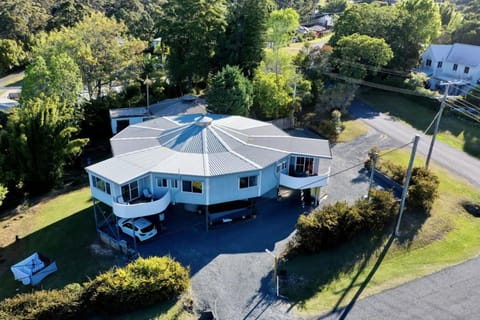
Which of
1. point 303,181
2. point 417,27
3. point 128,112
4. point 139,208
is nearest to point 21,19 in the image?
point 128,112

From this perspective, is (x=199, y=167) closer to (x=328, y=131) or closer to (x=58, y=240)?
(x=58, y=240)

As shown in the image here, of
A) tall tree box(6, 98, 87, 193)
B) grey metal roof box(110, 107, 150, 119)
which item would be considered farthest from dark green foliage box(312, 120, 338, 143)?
tall tree box(6, 98, 87, 193)

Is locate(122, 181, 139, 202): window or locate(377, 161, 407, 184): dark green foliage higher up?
locate(122, 181, 139, 202): window

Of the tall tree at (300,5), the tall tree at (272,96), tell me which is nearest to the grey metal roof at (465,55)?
the tall tree at (272,96)

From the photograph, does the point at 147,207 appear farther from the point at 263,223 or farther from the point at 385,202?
the point at 385,202

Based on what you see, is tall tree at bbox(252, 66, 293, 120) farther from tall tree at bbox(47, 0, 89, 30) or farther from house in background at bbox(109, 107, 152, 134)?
tall tree at bbox(47, 0, 89, 30)

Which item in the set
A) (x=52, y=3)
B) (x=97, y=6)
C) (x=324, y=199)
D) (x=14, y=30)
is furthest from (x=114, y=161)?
(x=52, y=3)
